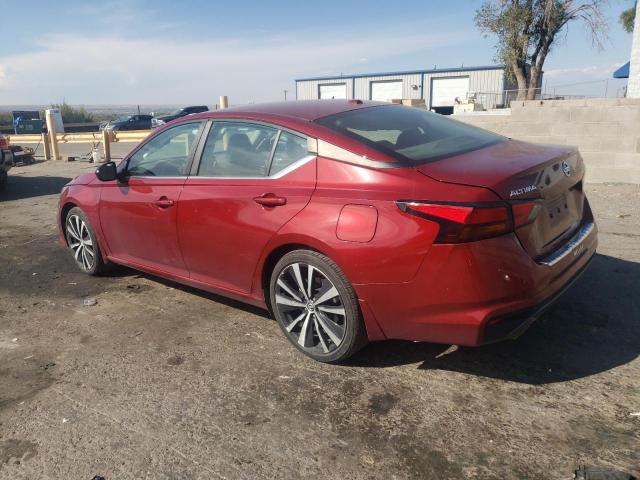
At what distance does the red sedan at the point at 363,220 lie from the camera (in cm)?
278

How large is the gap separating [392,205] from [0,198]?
34.6 feet

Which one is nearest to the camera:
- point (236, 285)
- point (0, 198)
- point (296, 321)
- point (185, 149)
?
point (296, 321)

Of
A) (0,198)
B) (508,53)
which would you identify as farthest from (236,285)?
(508,53)

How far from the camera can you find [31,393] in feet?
10.8

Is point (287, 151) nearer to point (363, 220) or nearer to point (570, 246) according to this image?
point (363, 220)

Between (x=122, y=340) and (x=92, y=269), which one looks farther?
(x=92, y=269)

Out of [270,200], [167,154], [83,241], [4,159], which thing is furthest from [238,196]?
[4,159]

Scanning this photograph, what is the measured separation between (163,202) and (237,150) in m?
0.80

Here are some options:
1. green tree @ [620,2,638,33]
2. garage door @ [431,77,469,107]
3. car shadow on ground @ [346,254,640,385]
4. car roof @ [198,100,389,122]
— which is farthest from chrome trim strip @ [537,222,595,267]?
garage door @ [431,77,469,107]

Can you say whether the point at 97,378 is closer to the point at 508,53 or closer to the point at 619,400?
the point at 619,400

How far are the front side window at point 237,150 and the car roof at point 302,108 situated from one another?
0.14 metres

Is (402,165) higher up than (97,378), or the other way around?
(402,165)

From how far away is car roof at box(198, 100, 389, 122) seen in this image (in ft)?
12.0

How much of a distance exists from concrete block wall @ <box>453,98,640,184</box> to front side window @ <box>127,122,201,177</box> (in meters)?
7.08
